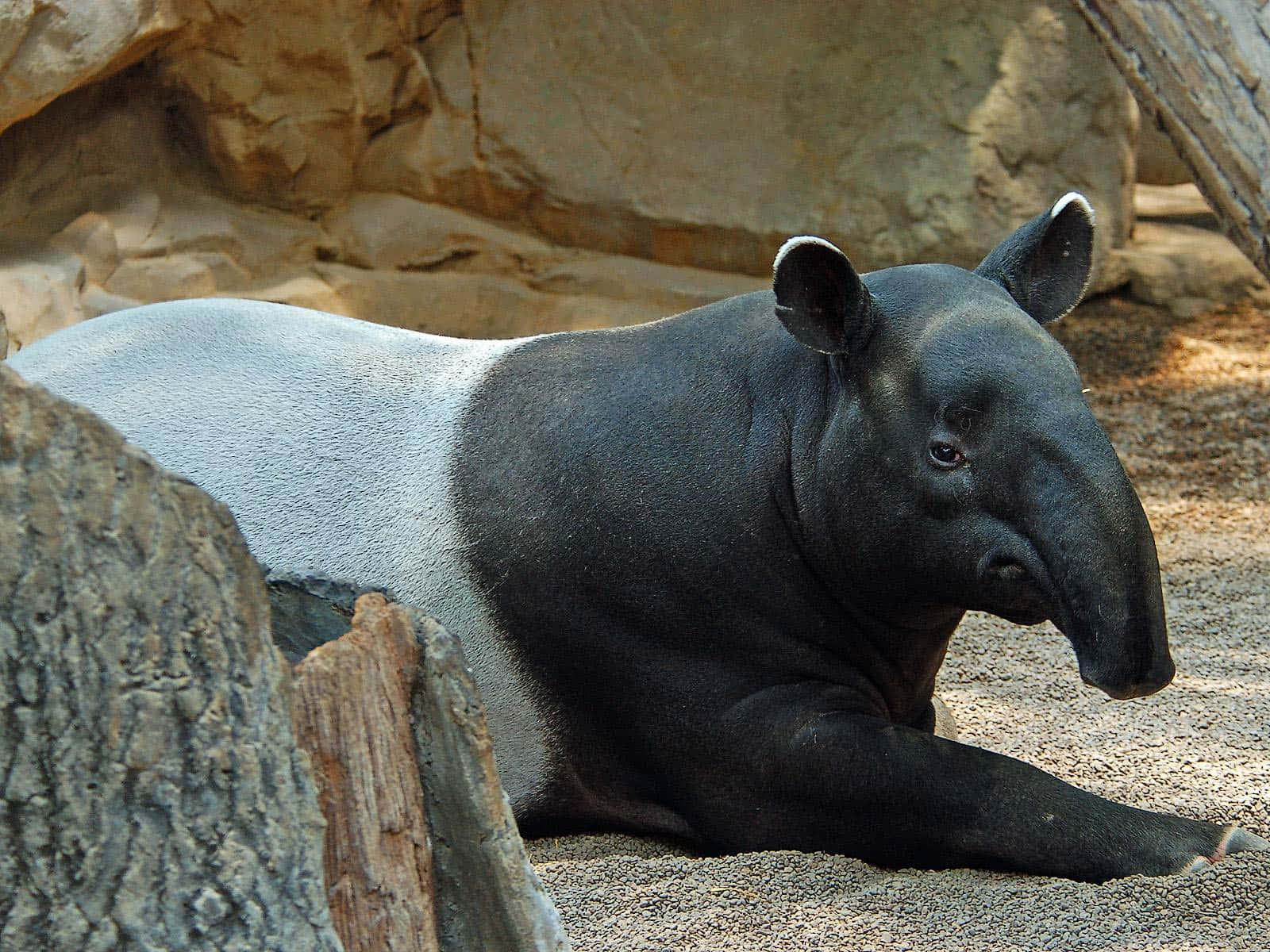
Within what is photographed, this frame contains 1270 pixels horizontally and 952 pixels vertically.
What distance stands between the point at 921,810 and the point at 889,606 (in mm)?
371

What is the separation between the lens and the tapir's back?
2885 millimetres

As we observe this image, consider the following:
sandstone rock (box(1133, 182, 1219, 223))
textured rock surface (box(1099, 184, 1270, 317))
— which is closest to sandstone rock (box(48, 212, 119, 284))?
textured rock surface (box(1099, 184, 1270, 317))

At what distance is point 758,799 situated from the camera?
2.76 meters

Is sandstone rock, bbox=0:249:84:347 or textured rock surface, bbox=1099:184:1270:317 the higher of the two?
sandstone rock, bbox=0:249:84:347

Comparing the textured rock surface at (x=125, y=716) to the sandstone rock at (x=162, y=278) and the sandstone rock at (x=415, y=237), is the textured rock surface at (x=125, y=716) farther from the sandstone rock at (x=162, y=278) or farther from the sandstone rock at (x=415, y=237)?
the sandstone rock at (x=415, y=237)

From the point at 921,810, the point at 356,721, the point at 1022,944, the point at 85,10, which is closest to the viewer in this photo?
the point at 356,721

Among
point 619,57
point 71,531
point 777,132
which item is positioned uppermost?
point 71,531

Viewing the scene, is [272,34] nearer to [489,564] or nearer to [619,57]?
[619,57]

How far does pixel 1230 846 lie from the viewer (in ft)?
8.64

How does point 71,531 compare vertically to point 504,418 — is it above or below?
above

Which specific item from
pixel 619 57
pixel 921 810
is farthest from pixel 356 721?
pixel 619 57

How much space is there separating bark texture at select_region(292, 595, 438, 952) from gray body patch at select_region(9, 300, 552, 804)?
3.74ft

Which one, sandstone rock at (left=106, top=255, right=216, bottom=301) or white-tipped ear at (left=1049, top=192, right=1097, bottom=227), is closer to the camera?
white-tipped ear at (left=1049, top=192, right=1097, bottom=227)

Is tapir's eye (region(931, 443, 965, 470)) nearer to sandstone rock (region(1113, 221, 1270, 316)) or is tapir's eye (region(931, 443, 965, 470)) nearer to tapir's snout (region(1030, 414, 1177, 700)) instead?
tapir's snout (region(1030, 414, 1177, 700))
